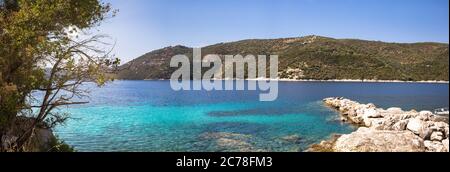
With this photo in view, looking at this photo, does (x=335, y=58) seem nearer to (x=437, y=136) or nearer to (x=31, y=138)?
(x=437, y=136)

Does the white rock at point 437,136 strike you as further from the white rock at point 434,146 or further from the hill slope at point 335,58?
the hill slope at point 335,58

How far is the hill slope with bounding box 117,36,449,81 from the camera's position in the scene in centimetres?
15062

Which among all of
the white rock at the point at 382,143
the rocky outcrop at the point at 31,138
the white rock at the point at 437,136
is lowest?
the white rock at the point at 437,136

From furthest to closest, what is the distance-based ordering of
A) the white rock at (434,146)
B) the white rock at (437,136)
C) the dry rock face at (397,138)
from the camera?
1. the white rock at (437,136)
2. the white rock at (434,146)
3. the dry rock face at (397,138)

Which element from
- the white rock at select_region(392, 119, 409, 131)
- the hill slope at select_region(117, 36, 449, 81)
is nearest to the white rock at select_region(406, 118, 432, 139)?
the white rock at select_region(392, 119, 409, 131)

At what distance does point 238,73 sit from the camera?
166m

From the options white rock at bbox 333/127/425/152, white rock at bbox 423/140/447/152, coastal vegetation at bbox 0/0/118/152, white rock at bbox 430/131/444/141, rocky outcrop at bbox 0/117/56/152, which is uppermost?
coastal vegetation at bbox 0/0/118/152

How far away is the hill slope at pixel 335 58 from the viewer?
494ft

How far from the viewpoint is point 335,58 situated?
159m

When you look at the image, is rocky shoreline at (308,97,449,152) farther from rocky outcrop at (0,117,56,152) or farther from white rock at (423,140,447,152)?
rocky outcrop at (0,117,56,152)

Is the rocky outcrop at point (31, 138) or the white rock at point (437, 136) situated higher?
the rocky outcrop at point (31, 138)

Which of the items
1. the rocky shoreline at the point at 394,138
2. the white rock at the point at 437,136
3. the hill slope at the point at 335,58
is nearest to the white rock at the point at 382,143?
the rocky shoreline at the point at 394,138
